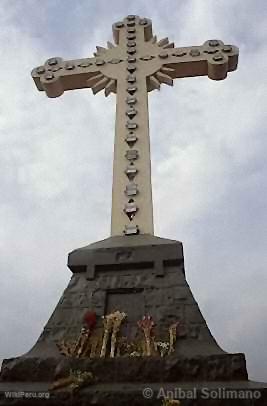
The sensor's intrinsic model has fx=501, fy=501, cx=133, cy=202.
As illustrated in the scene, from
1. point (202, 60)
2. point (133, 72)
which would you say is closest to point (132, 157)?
point (133, 72)

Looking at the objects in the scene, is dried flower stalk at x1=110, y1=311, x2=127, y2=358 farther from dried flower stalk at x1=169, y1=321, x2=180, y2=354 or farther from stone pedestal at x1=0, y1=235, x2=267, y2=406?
dried flower stalk at x1=169, y1=321, x2=180, y2=354

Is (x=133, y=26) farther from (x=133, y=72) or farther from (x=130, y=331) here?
(x=130, y=331)

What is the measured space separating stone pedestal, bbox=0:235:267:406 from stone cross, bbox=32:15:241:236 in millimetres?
1307

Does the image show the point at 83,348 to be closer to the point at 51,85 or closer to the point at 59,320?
the point at 59,320

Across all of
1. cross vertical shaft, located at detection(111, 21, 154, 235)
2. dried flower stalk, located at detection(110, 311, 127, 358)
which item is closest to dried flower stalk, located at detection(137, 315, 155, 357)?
dried flower stalk, located at detection(110, 311, 127, 358)

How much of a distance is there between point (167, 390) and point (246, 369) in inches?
32.2

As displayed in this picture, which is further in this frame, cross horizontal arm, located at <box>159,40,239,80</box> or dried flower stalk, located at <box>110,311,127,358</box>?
cross horizontal arm, located at <box>159,40,239,80</box>

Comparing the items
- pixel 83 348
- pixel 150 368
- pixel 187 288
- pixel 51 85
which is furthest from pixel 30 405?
pixel 51 85

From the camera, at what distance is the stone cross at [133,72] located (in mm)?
7125

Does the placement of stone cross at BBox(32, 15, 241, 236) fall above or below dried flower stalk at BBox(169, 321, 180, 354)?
above

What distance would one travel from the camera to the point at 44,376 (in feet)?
16.5

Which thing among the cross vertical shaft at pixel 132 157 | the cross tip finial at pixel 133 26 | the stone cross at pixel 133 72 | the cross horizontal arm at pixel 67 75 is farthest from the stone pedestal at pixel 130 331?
the cross tip finial at pixel 133 26

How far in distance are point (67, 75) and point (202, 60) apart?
219 centimetres

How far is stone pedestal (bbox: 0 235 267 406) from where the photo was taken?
4.75 meters
